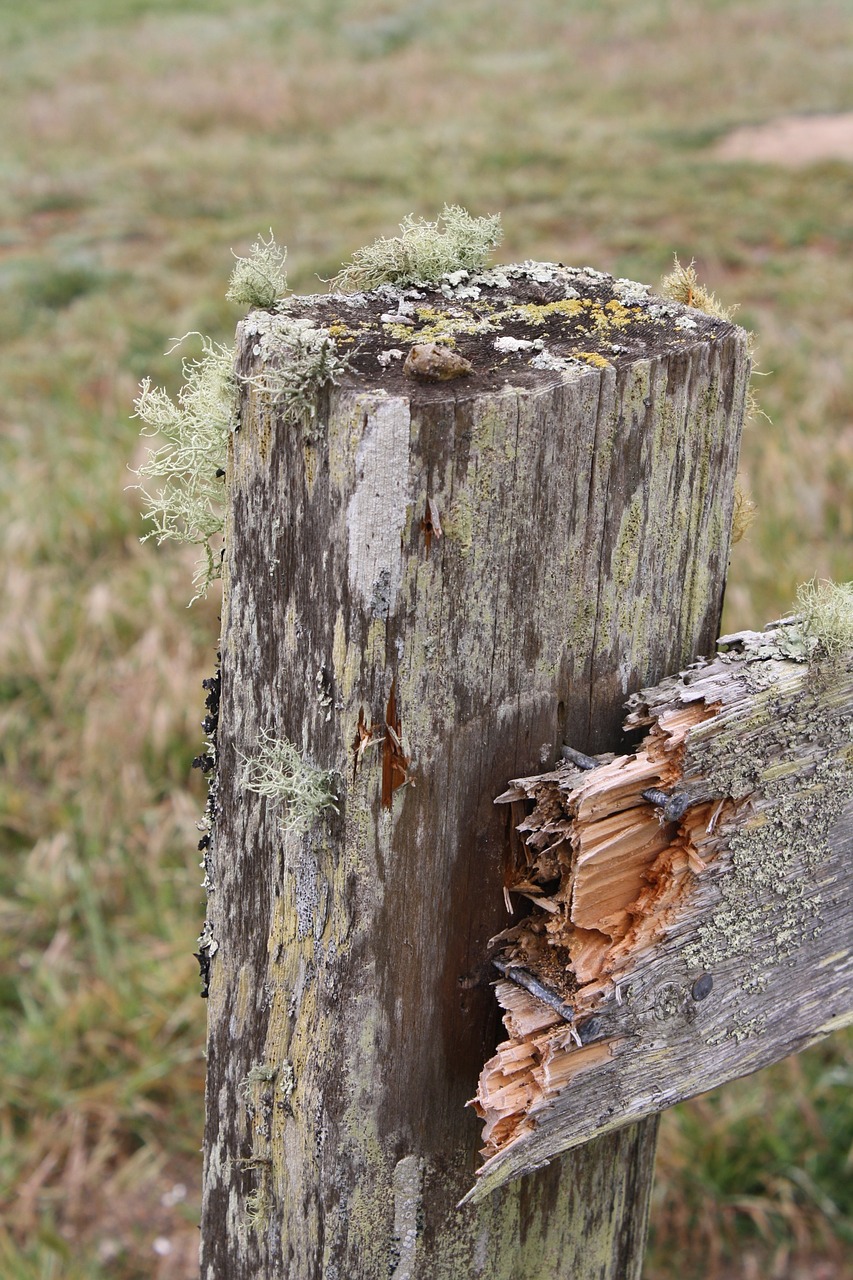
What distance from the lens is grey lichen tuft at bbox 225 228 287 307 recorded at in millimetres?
1401

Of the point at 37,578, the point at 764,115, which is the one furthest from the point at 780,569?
the point at 764,115

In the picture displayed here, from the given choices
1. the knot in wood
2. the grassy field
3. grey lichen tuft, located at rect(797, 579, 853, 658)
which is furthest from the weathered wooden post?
the grassy field

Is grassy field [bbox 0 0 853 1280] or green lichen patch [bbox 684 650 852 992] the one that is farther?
grassy field [bbox 0 0 853 1280]

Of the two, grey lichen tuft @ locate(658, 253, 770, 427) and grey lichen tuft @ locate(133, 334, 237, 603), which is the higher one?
grey lichen tuft @ locate(658, 253, 770, 427)

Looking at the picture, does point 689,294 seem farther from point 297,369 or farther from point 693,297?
point 297,369

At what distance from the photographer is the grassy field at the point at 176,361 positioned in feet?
10.8

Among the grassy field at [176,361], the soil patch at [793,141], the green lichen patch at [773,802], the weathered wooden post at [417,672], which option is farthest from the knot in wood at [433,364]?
the soil patch at [793,141]

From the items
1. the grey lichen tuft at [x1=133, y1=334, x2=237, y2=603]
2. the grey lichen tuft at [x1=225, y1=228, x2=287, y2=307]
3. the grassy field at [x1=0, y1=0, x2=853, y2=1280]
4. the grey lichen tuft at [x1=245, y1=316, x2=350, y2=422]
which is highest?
the grey lichen tuft at [x1=225, y1=228, x2=287, y2=307]

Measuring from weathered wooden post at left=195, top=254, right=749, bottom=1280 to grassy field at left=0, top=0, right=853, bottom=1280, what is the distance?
93cm

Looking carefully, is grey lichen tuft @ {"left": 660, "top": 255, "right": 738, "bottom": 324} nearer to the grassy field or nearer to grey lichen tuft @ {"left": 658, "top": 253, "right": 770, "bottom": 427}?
grey lichen tuft @ {"left": 658, "top": 253, "right": 770, "bottom": 427}

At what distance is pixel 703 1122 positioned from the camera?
3281 millimetres

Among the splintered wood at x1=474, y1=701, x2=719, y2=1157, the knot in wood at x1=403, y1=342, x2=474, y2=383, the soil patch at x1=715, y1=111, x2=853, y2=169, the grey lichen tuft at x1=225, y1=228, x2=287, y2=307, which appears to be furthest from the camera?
the soil patch at x1=715, y1=111, x2=853, y2=169

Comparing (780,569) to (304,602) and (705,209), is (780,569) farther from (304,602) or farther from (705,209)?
(705,209)

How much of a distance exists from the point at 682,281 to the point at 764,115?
49.8 feet
